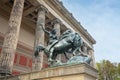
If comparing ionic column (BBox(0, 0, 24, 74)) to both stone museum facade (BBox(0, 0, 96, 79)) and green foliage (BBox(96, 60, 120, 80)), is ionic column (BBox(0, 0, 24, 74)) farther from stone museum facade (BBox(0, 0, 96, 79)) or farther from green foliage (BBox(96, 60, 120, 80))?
green foliage (BBox(96, 60, 120, 80))

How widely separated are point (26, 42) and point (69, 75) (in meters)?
13.5

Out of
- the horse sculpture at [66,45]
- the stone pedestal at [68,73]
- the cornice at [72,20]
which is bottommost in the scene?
the stone pedestal at [68,73]

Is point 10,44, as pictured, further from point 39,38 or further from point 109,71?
point 109,71

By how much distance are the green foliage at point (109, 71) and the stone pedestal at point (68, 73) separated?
26.4 m

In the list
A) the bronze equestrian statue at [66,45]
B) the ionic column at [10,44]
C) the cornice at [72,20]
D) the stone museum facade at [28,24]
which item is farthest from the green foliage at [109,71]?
the bronze equestrian statue at [66,45]

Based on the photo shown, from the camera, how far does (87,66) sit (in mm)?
6172

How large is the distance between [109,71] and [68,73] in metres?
28.2

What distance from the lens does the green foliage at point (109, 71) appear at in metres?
32.1

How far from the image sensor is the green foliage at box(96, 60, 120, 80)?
3209 cm

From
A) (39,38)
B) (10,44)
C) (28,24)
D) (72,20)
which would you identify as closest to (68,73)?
(10,44)

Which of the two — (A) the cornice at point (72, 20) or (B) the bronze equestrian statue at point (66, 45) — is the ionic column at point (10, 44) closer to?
(B) the bronze equestrian statue at point (66, 45)

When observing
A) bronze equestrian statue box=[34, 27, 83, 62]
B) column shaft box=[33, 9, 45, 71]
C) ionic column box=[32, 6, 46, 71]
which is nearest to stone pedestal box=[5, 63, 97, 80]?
bronze equestrian statue box=[34, 27, 83, 62]

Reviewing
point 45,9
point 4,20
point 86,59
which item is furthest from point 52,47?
point 4,20

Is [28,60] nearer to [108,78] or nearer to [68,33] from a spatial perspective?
[68,33]
